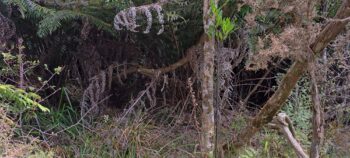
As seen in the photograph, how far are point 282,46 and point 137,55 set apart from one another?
1.75 metres

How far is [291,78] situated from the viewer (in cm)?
245

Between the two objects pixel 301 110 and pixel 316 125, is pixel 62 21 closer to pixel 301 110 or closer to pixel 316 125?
pixel 301 110

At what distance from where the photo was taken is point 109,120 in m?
3.47

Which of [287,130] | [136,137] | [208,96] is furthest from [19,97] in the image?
[287,130]

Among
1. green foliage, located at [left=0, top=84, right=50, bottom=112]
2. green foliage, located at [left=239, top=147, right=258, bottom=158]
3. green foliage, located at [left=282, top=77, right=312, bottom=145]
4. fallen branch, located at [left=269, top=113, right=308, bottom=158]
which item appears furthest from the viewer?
green foliage, located at [left=282, top=77, right=312, bottom=145]

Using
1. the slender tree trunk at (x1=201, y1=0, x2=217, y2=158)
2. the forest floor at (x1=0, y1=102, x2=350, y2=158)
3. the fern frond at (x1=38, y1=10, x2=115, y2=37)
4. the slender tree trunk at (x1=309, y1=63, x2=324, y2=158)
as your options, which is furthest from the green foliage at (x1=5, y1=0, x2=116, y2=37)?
the slender tree trunk at (x1=309, y1=63, x2=324, y2=158)

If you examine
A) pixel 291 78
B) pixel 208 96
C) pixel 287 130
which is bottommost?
pixel 287 130

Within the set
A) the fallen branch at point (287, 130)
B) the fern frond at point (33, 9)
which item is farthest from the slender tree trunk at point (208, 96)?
the fern frond at point (33, 9)

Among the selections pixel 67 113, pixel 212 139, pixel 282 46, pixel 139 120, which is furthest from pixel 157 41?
pixel 282 46

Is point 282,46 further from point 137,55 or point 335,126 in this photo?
point 137,55

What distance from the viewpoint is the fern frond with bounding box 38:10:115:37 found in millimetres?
3178

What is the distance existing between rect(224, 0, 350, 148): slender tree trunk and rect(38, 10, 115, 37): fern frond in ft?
4.20

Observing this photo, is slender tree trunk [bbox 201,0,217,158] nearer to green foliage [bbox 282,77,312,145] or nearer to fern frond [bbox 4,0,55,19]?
green foliage [bbox 282,77,312,145]

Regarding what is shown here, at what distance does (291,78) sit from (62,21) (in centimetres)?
180
